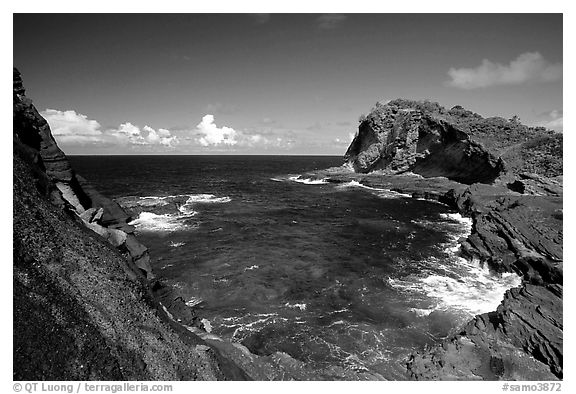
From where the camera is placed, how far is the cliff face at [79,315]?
5.78 m

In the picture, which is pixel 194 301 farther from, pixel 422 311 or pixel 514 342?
pixel 514 342

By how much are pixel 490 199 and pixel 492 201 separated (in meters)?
1.60

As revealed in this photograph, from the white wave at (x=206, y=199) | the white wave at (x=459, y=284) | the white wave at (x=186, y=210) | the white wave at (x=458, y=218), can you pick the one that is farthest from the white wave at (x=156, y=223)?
the white wave at (x=458, y=218)

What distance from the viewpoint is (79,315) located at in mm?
6742

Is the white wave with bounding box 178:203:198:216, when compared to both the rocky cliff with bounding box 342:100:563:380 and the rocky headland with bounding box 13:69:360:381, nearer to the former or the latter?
the rocky cliff with bounding box 342:100:563:380

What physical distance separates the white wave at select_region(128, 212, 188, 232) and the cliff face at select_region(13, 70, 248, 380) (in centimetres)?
2923

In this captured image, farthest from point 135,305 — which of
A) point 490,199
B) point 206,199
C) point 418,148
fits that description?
point 418,148

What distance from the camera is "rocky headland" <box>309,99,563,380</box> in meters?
13.9

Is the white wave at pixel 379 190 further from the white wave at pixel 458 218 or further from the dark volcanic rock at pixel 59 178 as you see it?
the dark volcanic rock at pixel 59 178

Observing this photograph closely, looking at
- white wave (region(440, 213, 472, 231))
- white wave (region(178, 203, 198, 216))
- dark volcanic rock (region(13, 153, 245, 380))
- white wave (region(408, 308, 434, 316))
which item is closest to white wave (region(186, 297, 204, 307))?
dark volcanic rock (region(13, 153, 245, 380))

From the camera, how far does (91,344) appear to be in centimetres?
637

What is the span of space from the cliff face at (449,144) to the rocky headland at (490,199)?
23 cm

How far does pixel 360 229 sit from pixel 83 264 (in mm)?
35294

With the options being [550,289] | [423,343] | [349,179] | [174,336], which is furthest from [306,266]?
[349,179]
